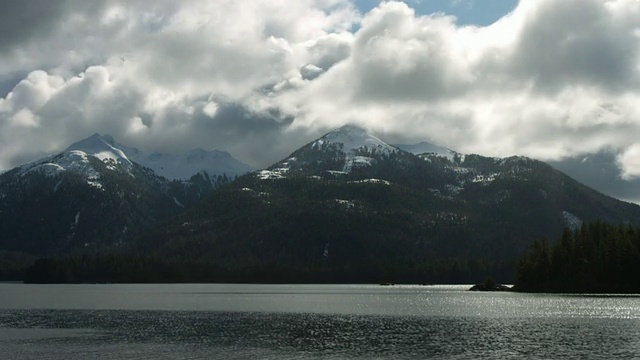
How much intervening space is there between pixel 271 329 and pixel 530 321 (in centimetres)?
5185

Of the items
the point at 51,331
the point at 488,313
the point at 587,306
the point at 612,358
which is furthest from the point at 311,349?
the point at 587,306

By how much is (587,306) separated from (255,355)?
11558 cm

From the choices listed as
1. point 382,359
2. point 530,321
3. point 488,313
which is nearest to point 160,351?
point 382,359

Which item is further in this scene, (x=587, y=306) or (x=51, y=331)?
(x=587, y=306)

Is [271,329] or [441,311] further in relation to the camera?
[441,311]

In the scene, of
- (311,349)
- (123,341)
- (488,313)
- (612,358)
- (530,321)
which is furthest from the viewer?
(488,313)

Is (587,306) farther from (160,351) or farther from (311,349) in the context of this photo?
(160,351)

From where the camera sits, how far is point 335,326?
13775 centimetres

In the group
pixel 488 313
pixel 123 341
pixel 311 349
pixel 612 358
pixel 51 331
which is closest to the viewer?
pixel 612 358

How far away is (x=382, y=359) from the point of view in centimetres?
9056

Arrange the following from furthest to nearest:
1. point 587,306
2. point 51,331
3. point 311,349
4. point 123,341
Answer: point 587,306 → point 51,331 → point 123,341 → point 311,349

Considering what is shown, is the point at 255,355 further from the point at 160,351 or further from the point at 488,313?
the point at 488,313

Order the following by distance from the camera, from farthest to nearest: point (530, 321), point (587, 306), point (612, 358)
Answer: point (587, 306) → point (530, 321) → point (612, 358)

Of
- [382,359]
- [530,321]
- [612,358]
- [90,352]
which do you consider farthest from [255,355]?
[530,321]
